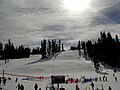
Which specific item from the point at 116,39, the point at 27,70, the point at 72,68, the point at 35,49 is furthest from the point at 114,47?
the point at 35,49

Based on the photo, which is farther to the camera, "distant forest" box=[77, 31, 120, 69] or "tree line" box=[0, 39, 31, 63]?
"tree line" box=[0, 39, 31, 63]

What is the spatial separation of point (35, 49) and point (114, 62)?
10812 centimetres

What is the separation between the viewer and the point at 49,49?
13600 centimetres

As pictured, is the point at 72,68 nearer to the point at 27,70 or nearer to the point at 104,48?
the point at 27,70

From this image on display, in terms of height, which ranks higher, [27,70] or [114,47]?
[114,47]

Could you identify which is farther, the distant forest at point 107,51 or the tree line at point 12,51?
the tree line at point 12,51

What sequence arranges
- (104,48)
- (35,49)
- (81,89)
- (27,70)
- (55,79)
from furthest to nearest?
1. (35,49)
2. (104,48)
3. (27,70)
4. (55,79)
5. (81,89)

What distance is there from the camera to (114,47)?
3661 inches

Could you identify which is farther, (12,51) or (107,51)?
(12,51)

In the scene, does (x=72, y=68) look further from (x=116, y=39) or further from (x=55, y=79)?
(x=55, y=79)

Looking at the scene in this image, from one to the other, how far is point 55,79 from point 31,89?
5.38m

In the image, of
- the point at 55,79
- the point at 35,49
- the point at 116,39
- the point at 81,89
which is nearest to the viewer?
the point at 81,89

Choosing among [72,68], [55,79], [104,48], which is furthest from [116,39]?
[55,79]

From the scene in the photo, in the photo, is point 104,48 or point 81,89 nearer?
point 81,89
